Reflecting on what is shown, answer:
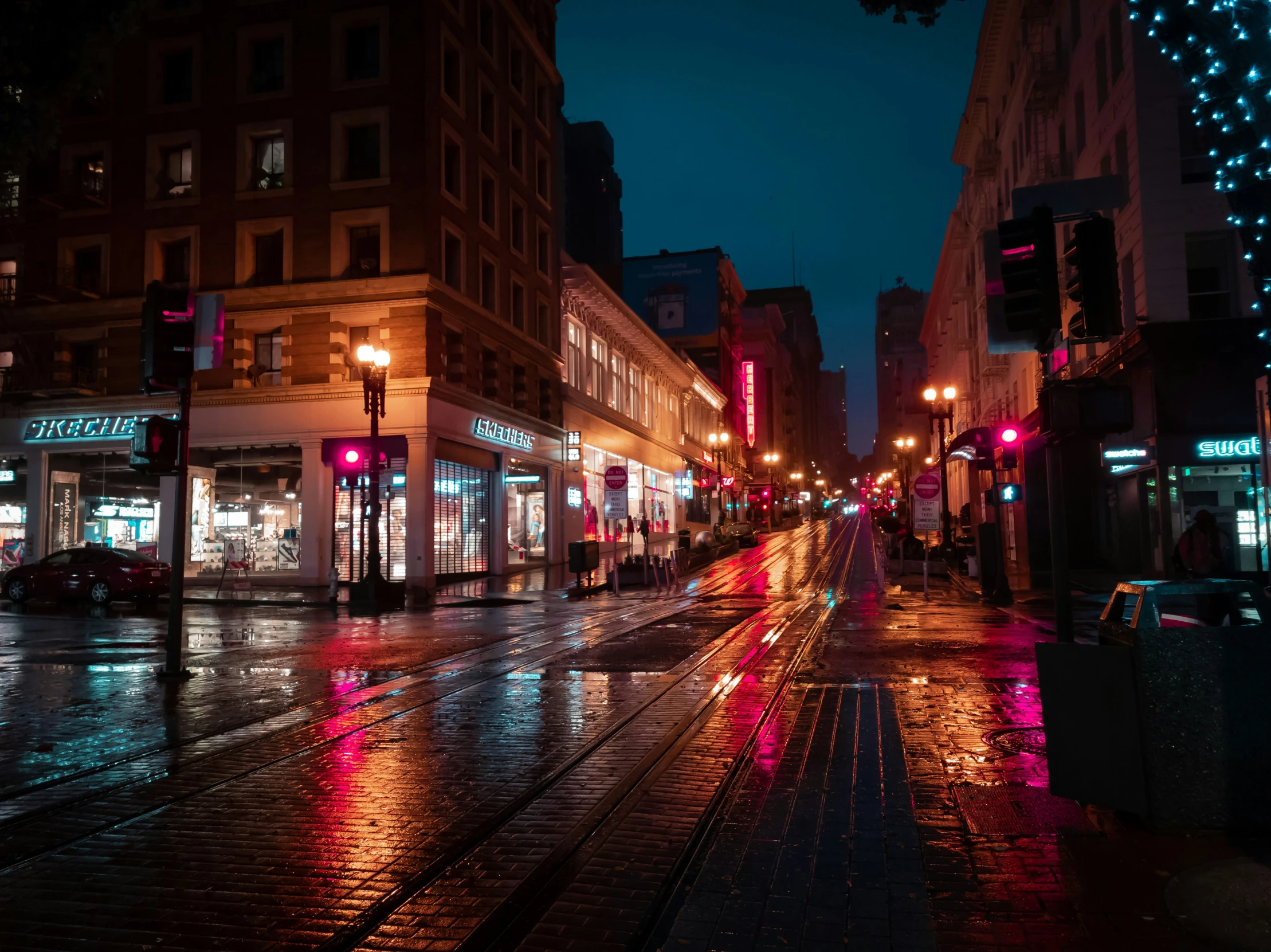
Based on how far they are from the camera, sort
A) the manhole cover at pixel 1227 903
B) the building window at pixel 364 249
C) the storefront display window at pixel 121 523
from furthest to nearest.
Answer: the storefront display window at pixel 121 523, the building window at pixel 364 249, the manhole cover at pixel 1227 903

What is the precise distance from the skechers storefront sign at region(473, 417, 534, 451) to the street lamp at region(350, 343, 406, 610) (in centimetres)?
917

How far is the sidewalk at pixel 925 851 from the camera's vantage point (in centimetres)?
393

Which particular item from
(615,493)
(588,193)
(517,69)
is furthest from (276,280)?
(588,193)

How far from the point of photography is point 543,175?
A: 138 feet

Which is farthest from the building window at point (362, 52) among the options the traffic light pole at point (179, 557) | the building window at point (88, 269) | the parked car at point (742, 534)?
the parked car at point (742, 534)

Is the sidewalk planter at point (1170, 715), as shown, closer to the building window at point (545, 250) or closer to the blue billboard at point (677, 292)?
the building window at point (545, 250)

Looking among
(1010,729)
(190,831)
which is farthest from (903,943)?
(1010,729)

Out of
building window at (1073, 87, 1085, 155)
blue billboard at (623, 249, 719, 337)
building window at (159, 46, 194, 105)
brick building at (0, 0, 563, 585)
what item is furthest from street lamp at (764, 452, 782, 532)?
building window at (159, 46, 194, 105)

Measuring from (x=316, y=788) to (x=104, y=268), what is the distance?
31561 millimetres

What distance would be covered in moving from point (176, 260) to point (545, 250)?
14594mm

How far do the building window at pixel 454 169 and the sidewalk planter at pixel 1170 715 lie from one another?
1160 inches

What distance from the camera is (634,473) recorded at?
52688mm

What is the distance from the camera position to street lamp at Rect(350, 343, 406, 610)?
2158cm

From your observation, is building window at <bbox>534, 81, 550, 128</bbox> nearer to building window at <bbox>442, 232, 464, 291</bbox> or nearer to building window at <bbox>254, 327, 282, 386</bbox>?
building window at <bbox>442, 232, 464, 291</bbox>
